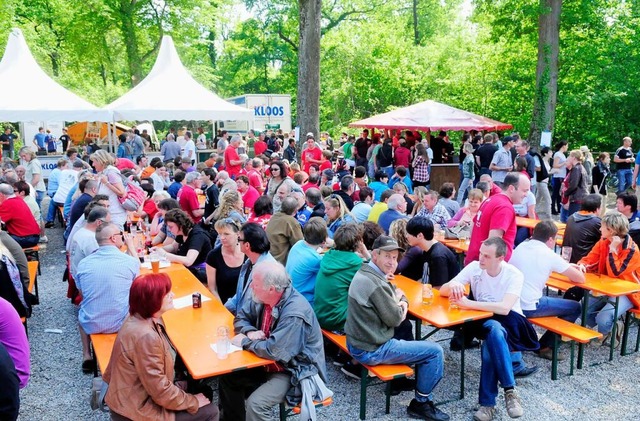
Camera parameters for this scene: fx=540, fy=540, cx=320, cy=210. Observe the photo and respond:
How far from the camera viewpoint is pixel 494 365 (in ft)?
12.9

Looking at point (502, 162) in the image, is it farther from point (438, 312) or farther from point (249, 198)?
point (438, 312)

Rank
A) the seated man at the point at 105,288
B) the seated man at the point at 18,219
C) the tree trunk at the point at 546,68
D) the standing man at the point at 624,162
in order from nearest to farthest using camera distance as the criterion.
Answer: the seated man at the point at 105,288 < the seated man at the point at 18,219 < the standing man at the point at 624,162 < the tree trunk at the point at 546,68

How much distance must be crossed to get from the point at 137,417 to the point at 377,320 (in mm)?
1673

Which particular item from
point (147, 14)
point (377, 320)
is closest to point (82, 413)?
point (377, 320)

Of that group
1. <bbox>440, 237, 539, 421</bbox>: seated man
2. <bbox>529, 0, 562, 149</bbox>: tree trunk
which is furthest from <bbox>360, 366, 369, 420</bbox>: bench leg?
<bbox>529, 0, 562, 149</bbox>: tree trunk

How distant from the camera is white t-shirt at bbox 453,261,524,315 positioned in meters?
4.13

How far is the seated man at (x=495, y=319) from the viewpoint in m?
3.92

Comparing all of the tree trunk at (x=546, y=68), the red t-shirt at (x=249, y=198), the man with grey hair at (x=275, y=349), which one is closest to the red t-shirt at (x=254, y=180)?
the red t-shirt at (x=249, y=198)

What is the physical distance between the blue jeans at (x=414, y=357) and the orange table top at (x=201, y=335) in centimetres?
83

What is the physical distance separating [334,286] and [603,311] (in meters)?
2.67

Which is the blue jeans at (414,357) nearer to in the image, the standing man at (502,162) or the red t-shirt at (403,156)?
the standing man at (502,162)

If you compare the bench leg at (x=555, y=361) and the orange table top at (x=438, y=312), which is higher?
the orange table top at (x=438, y=312)

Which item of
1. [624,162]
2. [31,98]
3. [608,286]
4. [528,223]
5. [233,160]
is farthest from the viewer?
[624,162]

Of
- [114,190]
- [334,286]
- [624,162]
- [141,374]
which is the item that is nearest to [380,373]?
[334,286]
